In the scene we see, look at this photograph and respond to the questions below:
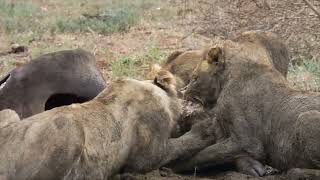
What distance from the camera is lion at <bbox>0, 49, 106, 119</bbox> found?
20.7 feet

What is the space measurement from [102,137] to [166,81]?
0.88 m

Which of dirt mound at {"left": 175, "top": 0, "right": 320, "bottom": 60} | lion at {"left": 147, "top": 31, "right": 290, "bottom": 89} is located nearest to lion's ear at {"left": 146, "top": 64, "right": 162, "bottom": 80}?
lion at {"left": 147, "top": 31, "right": 290, "bottom": 89}

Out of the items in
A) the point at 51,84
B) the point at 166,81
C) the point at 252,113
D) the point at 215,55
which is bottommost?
the point at 51,84

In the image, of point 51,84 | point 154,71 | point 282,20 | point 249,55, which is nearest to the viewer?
point 249,55

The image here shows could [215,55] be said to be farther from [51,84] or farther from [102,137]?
[51,84]

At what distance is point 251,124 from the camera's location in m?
5.12

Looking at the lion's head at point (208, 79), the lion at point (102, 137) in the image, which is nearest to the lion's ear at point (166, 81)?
the lion at point (102, 137)

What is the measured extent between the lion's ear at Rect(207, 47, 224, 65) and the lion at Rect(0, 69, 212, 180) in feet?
1.23

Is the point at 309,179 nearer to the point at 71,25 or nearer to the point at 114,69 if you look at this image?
the point at 114,69

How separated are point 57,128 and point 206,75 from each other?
123 cm

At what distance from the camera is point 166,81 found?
18.1 feet

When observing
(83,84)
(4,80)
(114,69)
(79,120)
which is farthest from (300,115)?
(114,69)

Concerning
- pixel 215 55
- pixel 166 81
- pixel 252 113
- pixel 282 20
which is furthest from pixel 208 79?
pixel 282 20

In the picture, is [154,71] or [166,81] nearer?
[166,81]
